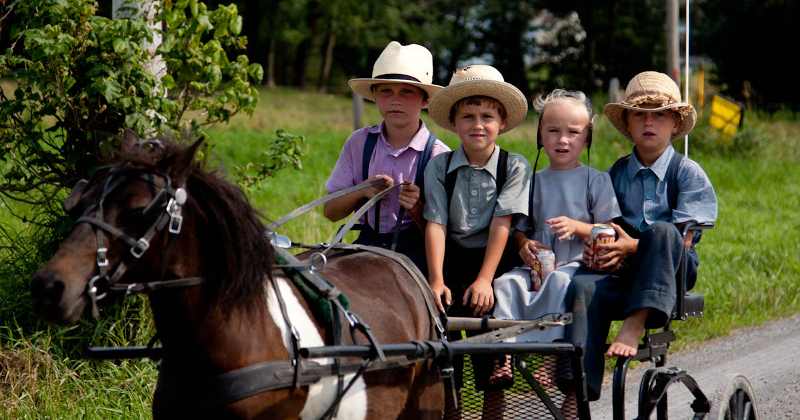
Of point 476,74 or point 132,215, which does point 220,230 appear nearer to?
point 132,215

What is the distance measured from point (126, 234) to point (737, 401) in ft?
11.1

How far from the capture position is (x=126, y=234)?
11.4 ft

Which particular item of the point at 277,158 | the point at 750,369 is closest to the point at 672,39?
the point at 750,369

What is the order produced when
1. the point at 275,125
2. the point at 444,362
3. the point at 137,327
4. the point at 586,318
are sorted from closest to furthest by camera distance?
the point at 444,362
the point at 586,318
the point at 137,327
the point at 275,125

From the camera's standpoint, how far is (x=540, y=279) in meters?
5.03

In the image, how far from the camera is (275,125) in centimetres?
2345

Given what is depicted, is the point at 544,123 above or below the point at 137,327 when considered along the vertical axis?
above

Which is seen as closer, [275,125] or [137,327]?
[137,327]

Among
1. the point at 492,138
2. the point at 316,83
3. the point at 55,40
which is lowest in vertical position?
the point at 316,83

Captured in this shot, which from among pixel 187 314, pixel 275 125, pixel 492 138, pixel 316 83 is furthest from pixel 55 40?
pixel 316 83

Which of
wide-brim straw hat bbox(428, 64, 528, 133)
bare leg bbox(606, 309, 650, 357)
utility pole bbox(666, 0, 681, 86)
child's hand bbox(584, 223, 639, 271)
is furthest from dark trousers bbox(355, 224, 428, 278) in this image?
utility pole bbox(666, 0, 681, 86)

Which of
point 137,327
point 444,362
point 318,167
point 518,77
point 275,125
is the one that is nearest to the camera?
point 444,362

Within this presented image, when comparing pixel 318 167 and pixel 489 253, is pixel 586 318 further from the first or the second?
pixel 318 167

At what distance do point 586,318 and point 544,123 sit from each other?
90 cm
